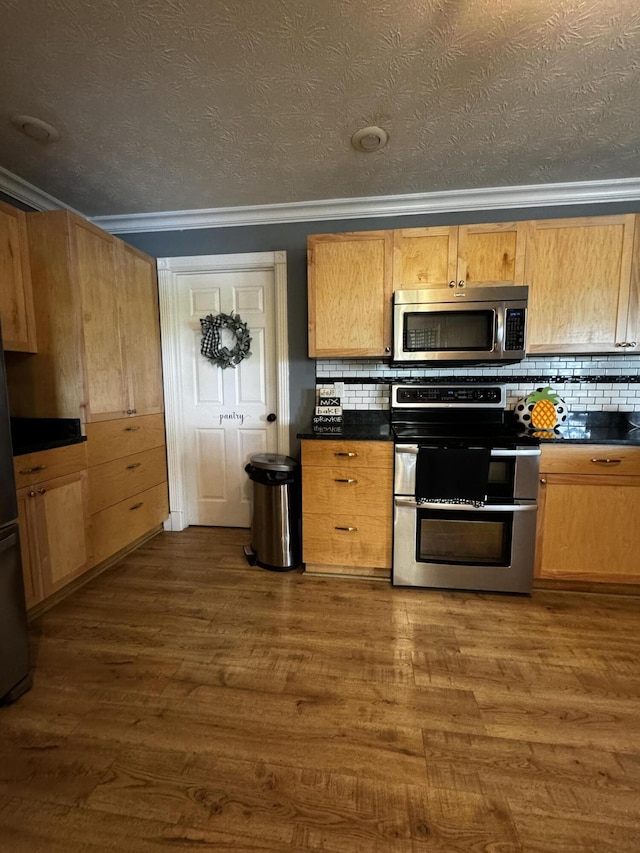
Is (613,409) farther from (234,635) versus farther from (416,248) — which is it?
(234,635)

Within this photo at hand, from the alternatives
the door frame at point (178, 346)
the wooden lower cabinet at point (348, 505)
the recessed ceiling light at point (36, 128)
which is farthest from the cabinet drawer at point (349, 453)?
the recessed ceiling light at point (36, 128)

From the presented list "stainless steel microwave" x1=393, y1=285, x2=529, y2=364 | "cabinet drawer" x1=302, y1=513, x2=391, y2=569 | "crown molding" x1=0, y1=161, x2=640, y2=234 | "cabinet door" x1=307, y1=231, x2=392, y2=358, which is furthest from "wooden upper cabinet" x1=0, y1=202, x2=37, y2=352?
"stainless steel microwave" x1=393, y1=285, x2=529, y2=364

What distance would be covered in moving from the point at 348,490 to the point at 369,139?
1.92 meters

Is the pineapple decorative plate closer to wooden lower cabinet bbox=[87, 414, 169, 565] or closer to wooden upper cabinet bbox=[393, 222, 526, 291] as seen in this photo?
wooden upper cabinet bbox=[393, 222, 526, 291]

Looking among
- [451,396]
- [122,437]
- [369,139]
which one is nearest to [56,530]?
Result: [122,437]

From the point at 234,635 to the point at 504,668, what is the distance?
125 centimetres

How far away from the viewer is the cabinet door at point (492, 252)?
87.3 inches

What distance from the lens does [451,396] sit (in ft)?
→ 8.17

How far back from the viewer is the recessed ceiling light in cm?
172

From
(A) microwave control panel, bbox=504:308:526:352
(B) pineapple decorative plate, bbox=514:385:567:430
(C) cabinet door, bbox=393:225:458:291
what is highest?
(C) cabinet door, bbox=393:225:458:291

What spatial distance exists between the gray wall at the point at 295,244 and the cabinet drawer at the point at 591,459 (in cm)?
162

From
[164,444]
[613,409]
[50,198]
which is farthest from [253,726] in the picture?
[50,198]

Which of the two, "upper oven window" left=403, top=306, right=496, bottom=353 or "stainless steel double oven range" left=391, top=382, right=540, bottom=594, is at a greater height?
"upper oven window" left=403, top=306, right=496, bottom=353

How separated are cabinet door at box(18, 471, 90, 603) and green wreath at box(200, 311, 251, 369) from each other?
4.15 ft
